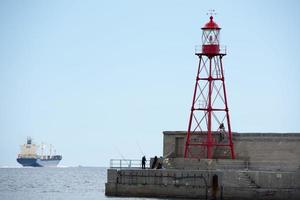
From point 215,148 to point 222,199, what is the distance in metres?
10.1

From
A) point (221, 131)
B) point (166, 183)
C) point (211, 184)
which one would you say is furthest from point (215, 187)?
point (221, 131)

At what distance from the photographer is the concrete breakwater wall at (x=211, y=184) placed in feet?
193

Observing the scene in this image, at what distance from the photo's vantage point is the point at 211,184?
60281mm

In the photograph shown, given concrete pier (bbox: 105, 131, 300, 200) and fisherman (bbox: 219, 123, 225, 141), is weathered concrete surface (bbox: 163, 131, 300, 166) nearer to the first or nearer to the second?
concrete pier (bbox: 105, 131, 300, 200)

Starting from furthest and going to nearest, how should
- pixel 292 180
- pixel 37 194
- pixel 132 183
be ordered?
pixel 37 194 → pixel 132 183 → pixel 292 180

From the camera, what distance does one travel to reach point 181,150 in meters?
70.7

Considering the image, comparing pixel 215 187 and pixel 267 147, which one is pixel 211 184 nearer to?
pixel 215 187

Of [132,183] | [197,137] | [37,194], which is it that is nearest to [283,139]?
[197,137]

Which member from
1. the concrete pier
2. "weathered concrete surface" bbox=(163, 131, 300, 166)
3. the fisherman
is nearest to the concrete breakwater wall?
the concrete pier

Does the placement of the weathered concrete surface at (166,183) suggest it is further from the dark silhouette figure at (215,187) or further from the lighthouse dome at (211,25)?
the lighthouse dome at (211,25)

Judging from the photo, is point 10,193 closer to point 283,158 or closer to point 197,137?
point 197,137

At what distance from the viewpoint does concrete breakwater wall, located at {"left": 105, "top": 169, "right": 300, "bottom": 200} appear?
193ft

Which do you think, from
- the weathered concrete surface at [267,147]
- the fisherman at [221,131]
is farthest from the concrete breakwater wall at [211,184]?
the fisherman at [221,131]

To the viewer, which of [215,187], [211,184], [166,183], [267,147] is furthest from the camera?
[267,147]
